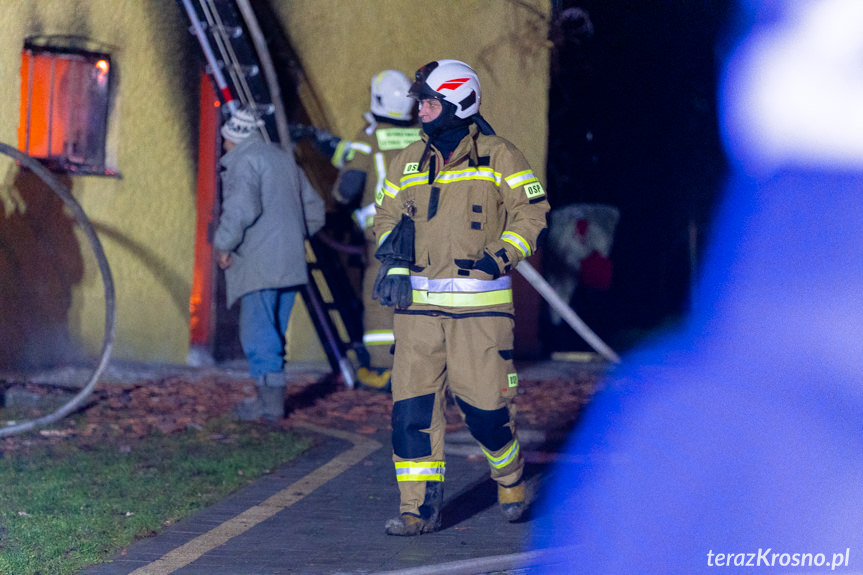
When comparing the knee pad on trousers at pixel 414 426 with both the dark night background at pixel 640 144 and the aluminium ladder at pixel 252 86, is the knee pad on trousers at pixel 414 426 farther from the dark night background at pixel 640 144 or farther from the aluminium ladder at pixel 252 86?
the dark night background at pixel 640 144

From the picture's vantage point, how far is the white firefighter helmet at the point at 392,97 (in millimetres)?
7934

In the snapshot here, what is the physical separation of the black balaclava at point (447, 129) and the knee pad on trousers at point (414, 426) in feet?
3.66

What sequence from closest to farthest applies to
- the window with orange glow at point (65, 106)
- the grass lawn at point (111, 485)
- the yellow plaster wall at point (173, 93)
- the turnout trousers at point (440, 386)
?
the grass lawn at point (111, 485), the turnout trousers at point (440, 386), the window with orange glow at point (65, 106), the yellow plaster wall at point (173, 93)

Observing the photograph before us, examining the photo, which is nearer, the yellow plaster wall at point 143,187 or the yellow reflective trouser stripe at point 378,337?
the yellow reflective trouser stripe at point 378,337

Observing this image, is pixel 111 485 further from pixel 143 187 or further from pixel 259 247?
pixel 143 187

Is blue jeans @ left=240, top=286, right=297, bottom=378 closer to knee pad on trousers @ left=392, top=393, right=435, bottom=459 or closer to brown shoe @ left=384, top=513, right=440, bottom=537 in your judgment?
knee pad on trousers @ left=392, top=393, right=435, bottom=459

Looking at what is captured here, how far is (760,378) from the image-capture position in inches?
407

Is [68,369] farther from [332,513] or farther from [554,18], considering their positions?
[554,18]

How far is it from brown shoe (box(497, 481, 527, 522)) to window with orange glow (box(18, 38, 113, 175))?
5.37 meters

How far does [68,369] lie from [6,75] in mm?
2374

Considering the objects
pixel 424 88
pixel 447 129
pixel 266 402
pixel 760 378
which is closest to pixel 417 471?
pixel 447 129

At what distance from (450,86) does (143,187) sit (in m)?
5.00

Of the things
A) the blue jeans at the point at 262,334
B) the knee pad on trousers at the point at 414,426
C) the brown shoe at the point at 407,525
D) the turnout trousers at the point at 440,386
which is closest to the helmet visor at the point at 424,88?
the turnout trousers at the point at 440,386

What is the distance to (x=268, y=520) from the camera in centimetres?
502
